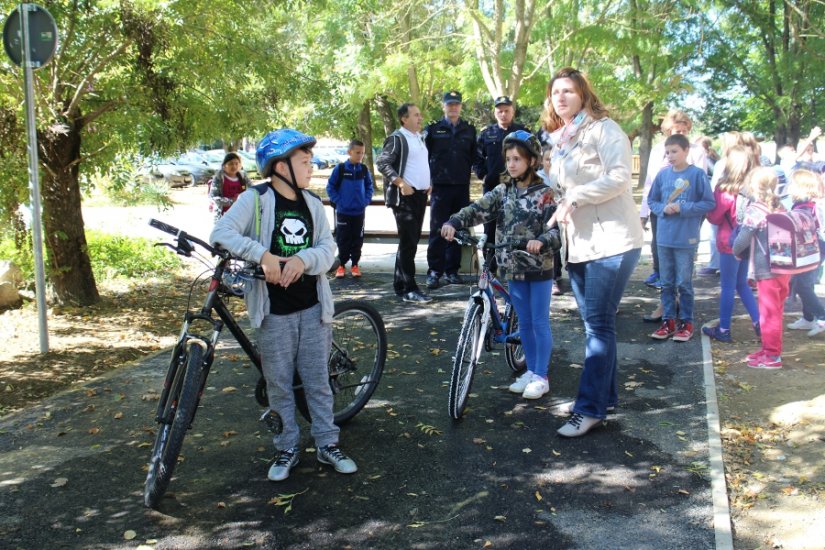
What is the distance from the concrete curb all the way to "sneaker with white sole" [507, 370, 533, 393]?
3.98 feet

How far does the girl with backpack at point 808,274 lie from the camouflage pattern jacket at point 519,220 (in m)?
2.51

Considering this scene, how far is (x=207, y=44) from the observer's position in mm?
7879

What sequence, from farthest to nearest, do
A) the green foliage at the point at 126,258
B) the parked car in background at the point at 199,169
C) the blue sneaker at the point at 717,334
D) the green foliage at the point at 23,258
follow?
the parked car in background at the point at 199,169, the green foliage at the point at 126,258, the green foliage at the point at 23,258, the blue sneaker at the point at 717,334

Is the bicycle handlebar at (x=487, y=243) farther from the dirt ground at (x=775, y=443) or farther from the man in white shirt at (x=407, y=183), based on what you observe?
the man in white shirt at (x=407, y=183)

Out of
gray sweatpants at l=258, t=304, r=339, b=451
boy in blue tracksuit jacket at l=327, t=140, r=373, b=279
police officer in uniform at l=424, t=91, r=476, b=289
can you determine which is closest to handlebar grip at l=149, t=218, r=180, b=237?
gray sweatpants at l=258, t=304, r=339, b=451

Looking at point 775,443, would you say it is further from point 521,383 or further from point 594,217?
point 594,217

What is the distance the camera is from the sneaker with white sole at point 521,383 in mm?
5520

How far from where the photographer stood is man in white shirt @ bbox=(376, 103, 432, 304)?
8469 millimetres

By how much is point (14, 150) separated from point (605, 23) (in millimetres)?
12007

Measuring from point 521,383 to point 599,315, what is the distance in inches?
43.8

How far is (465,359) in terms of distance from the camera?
4.98m

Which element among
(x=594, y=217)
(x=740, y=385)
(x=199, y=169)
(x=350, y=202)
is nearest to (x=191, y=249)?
(x=594, y=217)

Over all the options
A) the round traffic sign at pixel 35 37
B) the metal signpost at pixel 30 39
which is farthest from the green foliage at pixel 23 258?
the round traffic sign at pixel 35 37

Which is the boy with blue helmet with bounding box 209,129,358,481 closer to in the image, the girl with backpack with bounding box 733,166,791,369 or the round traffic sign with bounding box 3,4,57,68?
the round traffic sign with bounding box 3,4,57,68
